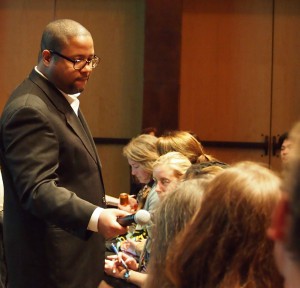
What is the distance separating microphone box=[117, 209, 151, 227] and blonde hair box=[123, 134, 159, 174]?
1.48 meters

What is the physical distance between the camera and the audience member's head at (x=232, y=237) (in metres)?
1.17

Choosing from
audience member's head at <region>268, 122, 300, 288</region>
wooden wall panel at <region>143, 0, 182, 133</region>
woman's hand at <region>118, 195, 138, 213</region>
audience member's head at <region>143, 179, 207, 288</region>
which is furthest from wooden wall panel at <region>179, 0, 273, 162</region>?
audience member's head at <region>268, 122, 300, 288</region>

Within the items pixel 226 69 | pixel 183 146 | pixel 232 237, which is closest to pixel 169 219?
pixel 232 237

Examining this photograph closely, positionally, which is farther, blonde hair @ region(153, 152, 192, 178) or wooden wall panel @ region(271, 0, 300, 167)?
wooden wall panel @ region(271, 0, 300, 167)

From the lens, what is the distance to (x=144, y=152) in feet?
11.3

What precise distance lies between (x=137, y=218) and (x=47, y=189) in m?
0.31

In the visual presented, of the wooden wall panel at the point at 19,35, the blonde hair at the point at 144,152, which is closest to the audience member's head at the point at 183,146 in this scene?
the blonde hair at the point at 144,152

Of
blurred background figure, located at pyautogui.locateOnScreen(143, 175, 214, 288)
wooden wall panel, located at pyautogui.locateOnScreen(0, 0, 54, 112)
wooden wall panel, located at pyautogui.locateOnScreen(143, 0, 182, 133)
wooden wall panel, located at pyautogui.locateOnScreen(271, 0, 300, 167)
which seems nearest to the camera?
blurred background figure, located at pyautogui.locateOnScreen(143, 175, 214, 288)

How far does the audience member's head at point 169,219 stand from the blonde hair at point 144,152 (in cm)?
201

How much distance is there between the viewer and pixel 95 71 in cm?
552

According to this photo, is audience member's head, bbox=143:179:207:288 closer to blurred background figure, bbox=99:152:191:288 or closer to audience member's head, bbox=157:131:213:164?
blurred background figure, bbox=99:152:191:288

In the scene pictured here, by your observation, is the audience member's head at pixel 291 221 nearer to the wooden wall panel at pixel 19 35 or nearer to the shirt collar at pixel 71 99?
the shirt collar at pixel 71 99

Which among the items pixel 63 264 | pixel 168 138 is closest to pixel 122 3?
pixel 168 138

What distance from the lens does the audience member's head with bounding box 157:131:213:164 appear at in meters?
3.13
